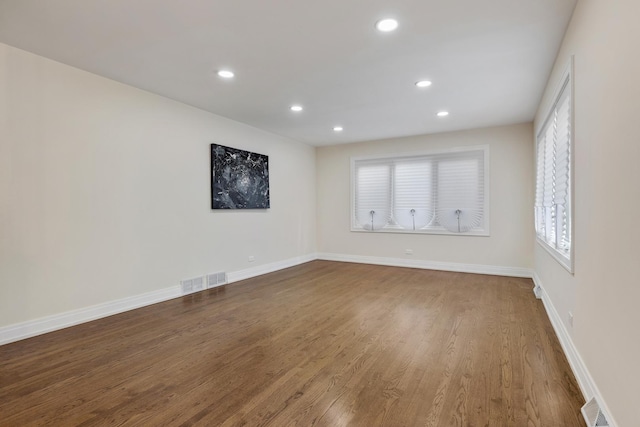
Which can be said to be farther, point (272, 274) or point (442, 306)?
point (272, 274)

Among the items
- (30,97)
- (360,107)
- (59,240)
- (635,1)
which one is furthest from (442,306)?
(30,97)

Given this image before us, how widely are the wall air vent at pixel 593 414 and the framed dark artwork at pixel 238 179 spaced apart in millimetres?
4441

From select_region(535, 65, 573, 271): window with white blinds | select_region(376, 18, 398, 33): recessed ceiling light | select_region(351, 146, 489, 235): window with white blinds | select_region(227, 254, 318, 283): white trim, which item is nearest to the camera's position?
select_region(376, 18, 398, 33): recessed ceiling light

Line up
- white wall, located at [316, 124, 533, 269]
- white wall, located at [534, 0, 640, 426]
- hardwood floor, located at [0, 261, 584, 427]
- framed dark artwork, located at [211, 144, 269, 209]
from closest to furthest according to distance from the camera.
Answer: white wall, located at [534, 0, 640, 426] < hardwood floor, located at [0, 261, 584, 427] < framed dark artwork, located at [211, 144, 269, 209] < white wall, located at [316, 124, 533, 269]

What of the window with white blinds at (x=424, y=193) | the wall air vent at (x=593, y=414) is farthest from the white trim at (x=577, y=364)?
the window with white blinds at (x=424, y=193)

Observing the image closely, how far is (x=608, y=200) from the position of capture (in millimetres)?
1611

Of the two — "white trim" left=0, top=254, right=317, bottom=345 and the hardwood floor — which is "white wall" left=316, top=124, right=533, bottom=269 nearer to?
the hardwood floor

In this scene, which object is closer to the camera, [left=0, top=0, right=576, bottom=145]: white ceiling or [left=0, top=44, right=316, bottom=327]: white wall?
[left=0, top=0, right=576, bottom=145]: white ceiling

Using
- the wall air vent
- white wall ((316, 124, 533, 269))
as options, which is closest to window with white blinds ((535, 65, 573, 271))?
the wall air vent

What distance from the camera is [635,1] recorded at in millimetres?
1323

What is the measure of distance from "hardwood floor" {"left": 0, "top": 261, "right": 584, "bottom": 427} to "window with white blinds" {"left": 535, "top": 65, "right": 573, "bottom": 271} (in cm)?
83

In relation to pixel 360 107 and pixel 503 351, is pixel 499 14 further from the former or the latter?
pixel 503 351

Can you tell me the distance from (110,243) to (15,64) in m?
1.86

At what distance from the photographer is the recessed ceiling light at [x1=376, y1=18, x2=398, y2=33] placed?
7.88ft
